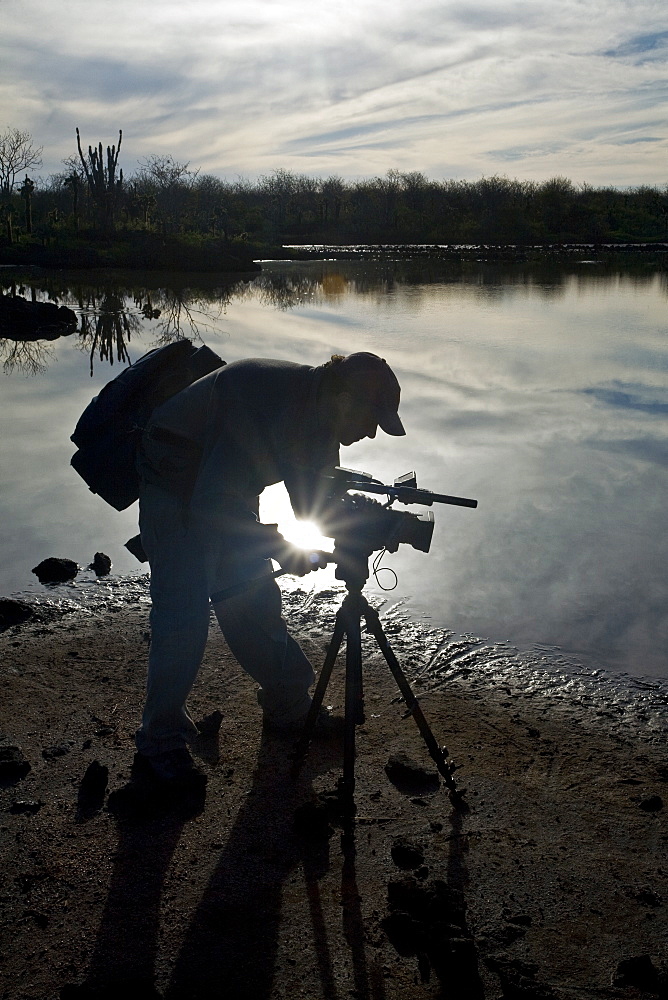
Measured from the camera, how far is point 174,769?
324cm

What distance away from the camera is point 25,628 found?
4.48 metres

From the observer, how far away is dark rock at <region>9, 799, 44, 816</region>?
3107 mm

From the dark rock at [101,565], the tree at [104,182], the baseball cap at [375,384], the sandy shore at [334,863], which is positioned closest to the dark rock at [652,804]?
the sandy shore at [334,863]

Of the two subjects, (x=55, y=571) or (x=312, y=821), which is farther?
(x=55, y=571)

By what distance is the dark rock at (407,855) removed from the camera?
287cm

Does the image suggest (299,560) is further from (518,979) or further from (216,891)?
(518,979)

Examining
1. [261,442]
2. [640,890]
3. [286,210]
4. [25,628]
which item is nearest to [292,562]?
[261,442]

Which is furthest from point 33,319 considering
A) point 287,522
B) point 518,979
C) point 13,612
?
point 518,979

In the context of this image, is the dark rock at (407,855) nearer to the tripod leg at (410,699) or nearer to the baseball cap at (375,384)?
the tripod leg at (410,699)

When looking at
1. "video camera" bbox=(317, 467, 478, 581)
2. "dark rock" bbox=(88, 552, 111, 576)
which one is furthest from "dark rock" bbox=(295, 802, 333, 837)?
"dark rock" bbox=(88, 552, 111, 576)

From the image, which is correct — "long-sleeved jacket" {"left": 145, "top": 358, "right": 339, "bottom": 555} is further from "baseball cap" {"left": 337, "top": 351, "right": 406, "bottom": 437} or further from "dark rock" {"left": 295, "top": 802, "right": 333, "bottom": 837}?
"dark rock" {"left": 295, "top": 802, "right": 333, "bottom": 837}

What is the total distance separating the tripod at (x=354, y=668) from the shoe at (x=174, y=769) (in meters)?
0.48

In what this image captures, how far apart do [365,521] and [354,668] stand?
1.75 feet

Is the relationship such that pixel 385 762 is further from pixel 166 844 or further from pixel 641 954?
pixel 641 954
